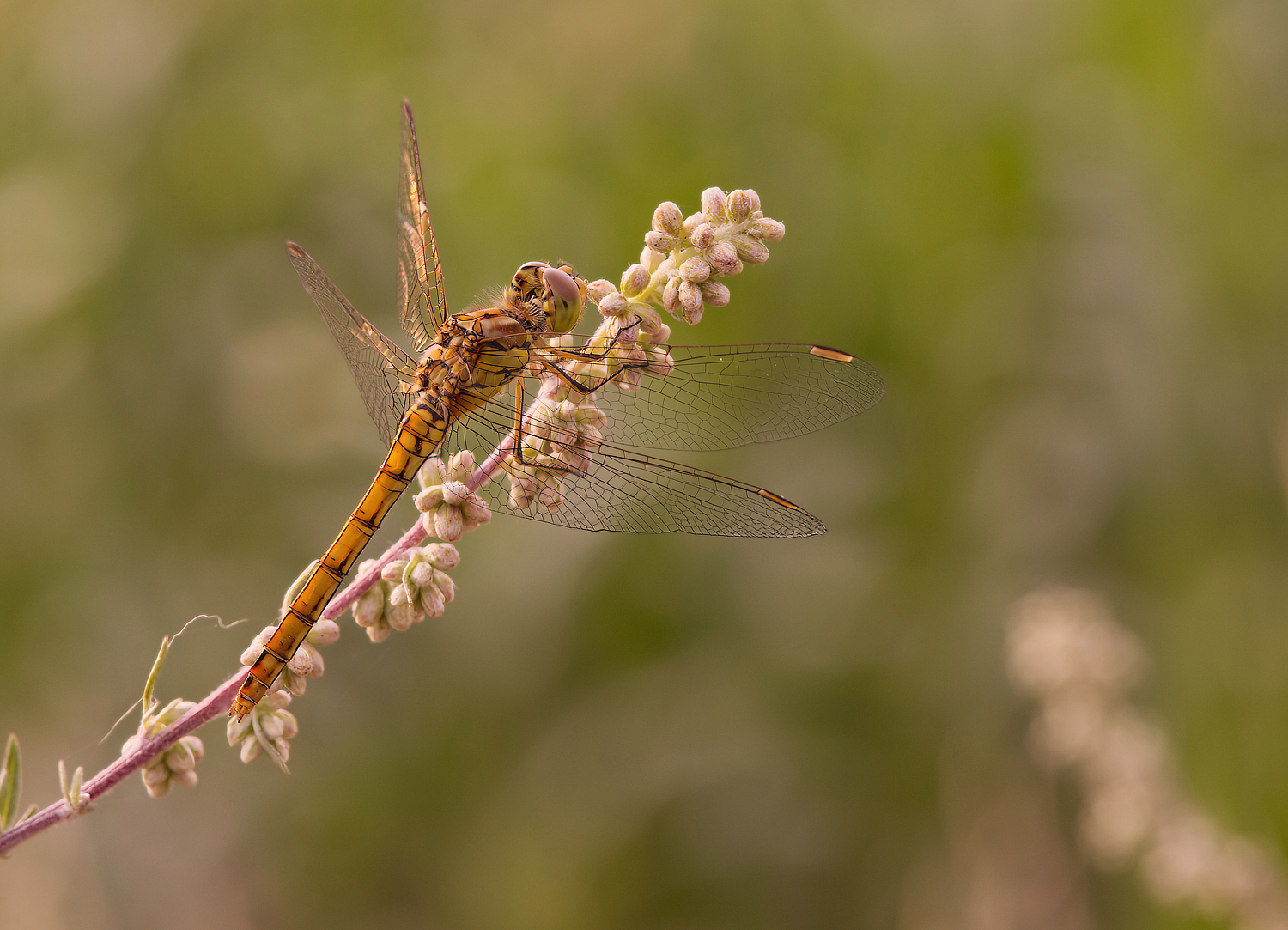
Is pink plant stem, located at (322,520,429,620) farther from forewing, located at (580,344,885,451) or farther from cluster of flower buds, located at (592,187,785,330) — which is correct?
forewing, located at (580,344,885,451)

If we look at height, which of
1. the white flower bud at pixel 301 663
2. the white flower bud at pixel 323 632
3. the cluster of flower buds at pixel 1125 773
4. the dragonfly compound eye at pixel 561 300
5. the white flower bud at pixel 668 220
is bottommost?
the cluster of flower buds at pixel 1125 773

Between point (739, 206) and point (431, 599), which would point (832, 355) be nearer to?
point (739, 206)

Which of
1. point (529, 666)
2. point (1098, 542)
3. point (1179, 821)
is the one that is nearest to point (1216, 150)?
point (1098, 542)

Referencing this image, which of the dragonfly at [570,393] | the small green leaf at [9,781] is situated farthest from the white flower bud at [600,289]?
the small green leaf at [9,781]

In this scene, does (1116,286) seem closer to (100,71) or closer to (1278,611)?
(1278,611)

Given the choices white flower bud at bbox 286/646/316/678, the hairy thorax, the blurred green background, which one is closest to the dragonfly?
the hairy thorax

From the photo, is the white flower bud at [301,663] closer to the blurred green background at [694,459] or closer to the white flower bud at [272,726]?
the white flower bud at [272,726]
